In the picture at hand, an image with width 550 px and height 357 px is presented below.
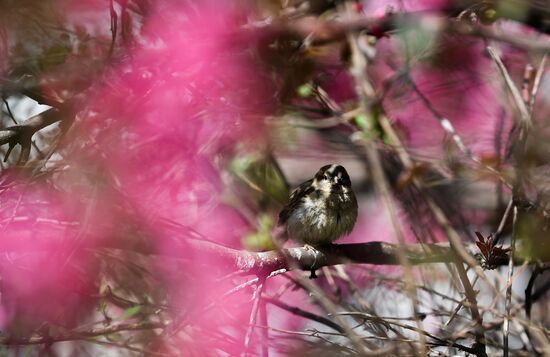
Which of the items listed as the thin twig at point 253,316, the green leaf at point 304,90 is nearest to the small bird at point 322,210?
the green leaf at point 304,90

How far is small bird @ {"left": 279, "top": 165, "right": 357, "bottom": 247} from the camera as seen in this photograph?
338 cm

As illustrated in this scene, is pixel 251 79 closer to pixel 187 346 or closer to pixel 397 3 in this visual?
pixel 397 3

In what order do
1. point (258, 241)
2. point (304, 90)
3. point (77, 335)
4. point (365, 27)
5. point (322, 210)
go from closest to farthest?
point (77, 335), point (365, 27), point (304, 90), point (258, 241), point (322, 210)

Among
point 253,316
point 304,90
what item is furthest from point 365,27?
point 253,316

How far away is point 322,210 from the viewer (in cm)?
341

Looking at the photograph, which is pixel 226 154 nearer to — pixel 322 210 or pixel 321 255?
pixel 321 255

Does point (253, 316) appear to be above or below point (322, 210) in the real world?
below

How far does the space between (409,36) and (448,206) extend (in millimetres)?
894

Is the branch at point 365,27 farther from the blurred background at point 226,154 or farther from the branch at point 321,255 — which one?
the branch at point 321,255

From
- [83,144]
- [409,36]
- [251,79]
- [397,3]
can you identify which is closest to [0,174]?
[83,144]

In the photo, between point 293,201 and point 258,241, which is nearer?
point 258,241

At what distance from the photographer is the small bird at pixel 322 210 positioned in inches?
133

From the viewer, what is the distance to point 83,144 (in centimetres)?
229

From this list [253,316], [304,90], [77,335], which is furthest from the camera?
[304,90]
